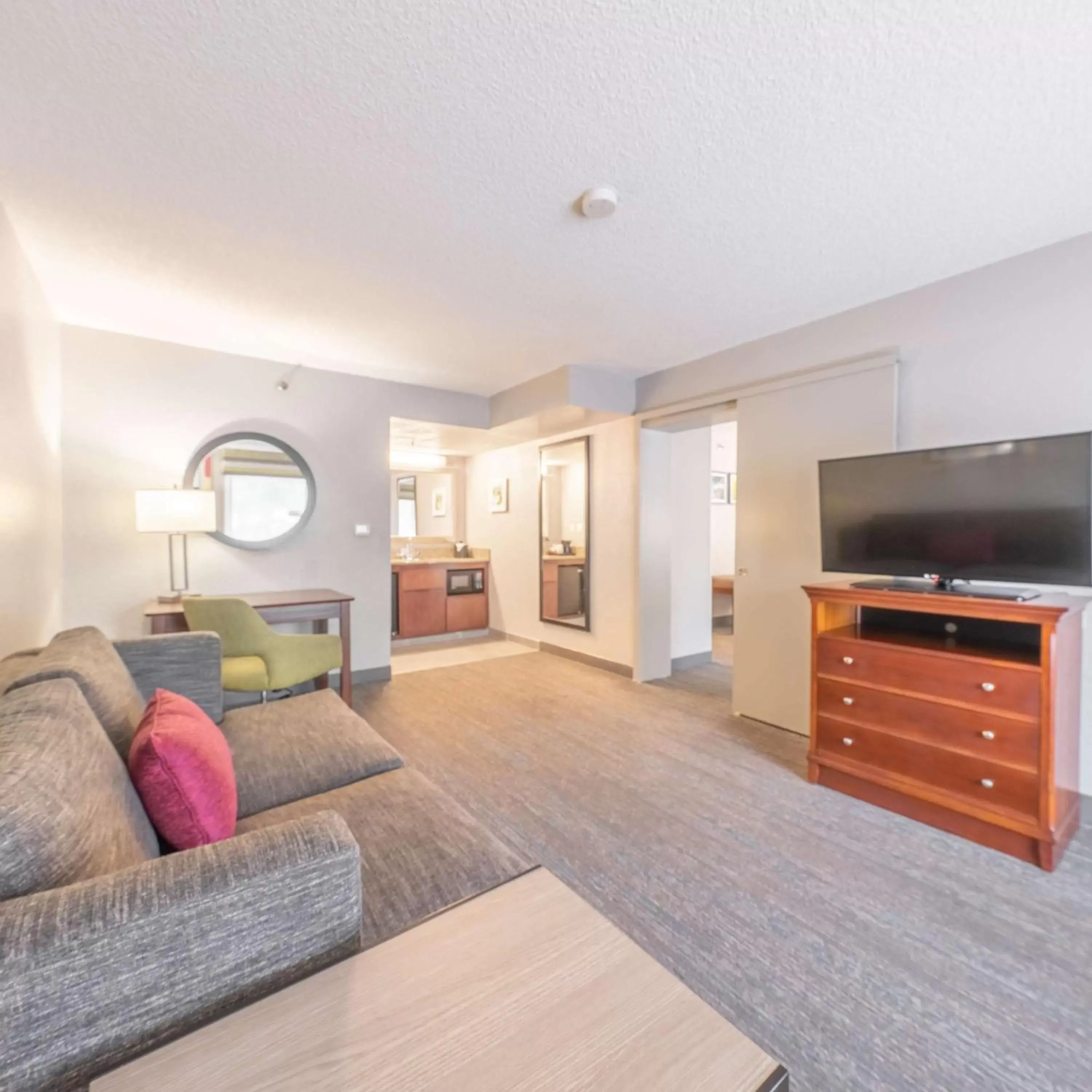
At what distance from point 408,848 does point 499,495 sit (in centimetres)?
473

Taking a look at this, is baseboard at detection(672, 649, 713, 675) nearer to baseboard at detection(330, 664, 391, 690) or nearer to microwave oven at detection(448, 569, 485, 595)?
baseboard at detection(330, 664, 391, 690)

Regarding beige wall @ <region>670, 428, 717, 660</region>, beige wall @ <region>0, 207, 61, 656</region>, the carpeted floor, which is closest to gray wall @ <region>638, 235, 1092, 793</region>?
the carpeted floor

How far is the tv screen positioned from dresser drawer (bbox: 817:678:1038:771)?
56 cm

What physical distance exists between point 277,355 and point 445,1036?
13.3 feet

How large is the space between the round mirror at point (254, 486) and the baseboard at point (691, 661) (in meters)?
3.16

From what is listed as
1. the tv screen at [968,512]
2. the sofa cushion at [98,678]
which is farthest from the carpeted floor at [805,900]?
the sofa cushion at [98,678]

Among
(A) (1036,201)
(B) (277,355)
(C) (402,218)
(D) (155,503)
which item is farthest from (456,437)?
(A) (1036,201)

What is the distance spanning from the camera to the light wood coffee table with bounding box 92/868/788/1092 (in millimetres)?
602

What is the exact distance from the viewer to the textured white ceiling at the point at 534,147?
51.3 inches

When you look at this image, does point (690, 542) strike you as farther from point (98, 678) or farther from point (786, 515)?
point (98, 678)

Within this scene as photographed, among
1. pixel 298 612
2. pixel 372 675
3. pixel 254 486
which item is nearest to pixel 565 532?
pixel 372 675

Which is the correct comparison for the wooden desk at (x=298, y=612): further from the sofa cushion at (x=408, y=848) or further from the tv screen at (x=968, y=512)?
the tv screen at (x=968, y=512)

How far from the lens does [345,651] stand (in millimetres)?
3535

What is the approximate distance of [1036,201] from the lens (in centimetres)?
198
